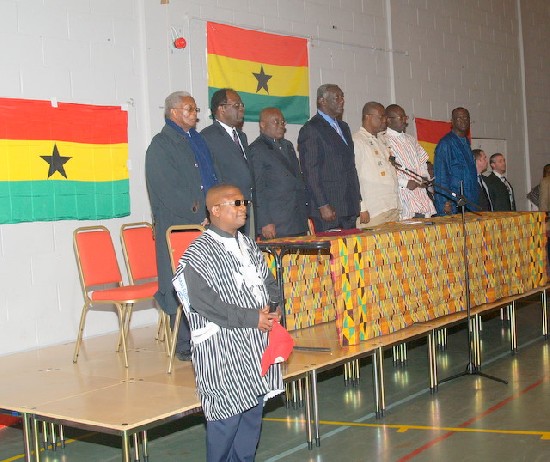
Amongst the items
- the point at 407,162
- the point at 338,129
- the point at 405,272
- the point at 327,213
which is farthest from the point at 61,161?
the point at 407,162

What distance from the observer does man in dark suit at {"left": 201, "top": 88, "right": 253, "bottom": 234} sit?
5465 mm

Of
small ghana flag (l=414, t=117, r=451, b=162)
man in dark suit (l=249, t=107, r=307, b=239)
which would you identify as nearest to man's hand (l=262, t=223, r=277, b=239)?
man in dark suit (l=249, t=107, r=307, b=239)

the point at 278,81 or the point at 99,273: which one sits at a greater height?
the point at 278,81

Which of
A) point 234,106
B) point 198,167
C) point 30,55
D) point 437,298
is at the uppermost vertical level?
point 30,55

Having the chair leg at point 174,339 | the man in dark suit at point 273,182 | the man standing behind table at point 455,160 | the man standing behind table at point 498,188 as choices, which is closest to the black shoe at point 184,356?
the chair leg at point 174,339

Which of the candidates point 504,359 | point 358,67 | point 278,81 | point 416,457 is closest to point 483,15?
point 358,67

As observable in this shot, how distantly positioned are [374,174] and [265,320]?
11.0 feet

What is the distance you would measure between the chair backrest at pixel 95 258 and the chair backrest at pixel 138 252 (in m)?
0.10

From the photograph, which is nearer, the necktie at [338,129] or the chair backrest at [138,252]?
the chair backrest at [138,252]

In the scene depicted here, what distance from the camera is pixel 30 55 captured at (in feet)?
18.7

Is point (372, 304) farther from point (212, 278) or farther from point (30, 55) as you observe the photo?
point (30, 55)

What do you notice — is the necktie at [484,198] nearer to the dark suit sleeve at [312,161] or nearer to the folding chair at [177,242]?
the dark suit sleeve at [312,161]

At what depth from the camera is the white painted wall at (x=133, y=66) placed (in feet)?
18.5

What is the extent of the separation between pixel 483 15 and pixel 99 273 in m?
7.71
